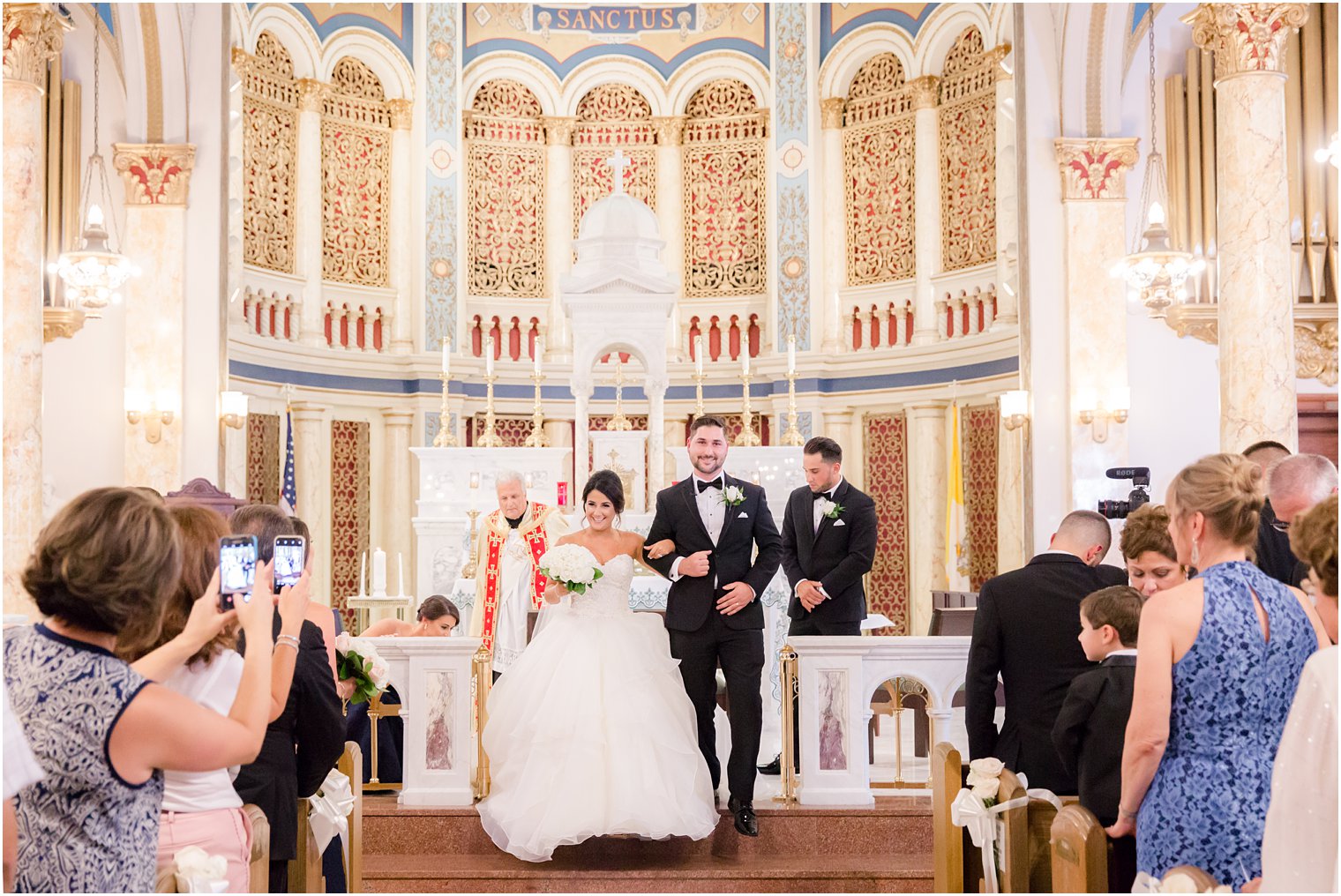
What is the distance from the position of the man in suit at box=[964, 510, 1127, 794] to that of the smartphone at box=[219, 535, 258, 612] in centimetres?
236

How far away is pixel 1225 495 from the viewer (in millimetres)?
2984

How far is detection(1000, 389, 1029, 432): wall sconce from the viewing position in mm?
11430

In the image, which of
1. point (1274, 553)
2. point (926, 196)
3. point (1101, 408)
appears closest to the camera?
point (1274, 553)

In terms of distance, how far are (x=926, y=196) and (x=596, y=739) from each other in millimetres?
10458

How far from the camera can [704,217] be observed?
623 inches

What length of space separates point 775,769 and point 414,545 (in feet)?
28.7

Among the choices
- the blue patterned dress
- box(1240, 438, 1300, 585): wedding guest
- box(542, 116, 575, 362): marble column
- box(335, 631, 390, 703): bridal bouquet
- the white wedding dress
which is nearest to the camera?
the blue patterned dress

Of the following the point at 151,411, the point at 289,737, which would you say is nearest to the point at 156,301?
the point at 151,411

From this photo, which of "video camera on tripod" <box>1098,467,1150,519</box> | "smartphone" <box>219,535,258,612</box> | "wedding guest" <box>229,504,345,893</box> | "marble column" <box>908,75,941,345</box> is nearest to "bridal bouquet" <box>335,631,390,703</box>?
"wedding guest" <box>229,504,345,893</box>

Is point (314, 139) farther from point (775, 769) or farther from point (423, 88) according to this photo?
point (775, 769)

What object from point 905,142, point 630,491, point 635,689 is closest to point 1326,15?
point 905,142

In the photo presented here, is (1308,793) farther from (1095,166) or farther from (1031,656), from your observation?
(1095,166)

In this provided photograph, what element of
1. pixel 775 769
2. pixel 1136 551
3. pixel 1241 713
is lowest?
pixel 775 769

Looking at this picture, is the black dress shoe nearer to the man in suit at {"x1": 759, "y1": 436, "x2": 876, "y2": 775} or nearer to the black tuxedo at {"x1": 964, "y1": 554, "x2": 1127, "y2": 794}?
the man in suit at {"x1": 759, "y1": 436, "x2": 876, "y2": 775}
